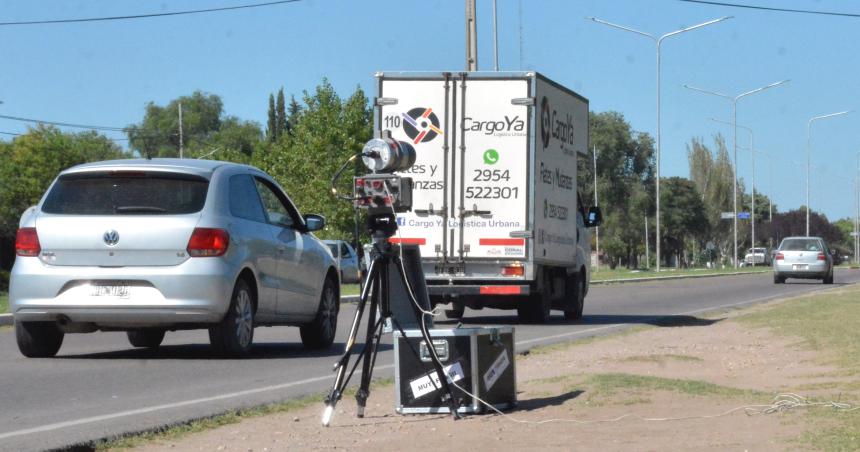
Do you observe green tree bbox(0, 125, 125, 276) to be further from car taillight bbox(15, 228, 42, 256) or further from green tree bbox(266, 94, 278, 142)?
car taillight bbox(15, 228, 42, 256)

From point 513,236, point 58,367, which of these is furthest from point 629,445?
point 513,236

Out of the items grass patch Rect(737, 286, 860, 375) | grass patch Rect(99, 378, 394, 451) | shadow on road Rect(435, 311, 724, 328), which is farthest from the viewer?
shadow on road Rect(435, 311, 724, 328)

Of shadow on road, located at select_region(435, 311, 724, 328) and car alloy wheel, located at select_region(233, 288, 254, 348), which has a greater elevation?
car alloy wheel, located at select_region(233, 288, 254, 348)

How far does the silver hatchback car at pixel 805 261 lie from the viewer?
45.9 m

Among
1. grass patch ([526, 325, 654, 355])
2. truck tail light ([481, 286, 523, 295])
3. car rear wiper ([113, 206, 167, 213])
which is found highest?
car rear wiper ([113, 206, 167, 213])

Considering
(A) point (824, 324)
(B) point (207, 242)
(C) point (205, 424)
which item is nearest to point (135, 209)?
(B) point (207, 242)

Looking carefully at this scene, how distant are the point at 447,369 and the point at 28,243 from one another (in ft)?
17.6

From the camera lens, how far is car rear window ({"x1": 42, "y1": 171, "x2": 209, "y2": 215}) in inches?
478

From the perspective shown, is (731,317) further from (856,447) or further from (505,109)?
(856,447)

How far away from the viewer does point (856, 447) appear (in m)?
6.74

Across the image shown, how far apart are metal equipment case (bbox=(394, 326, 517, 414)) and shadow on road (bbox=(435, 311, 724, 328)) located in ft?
38.6

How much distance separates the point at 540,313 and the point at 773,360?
6.84 meters

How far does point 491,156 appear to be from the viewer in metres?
19.0

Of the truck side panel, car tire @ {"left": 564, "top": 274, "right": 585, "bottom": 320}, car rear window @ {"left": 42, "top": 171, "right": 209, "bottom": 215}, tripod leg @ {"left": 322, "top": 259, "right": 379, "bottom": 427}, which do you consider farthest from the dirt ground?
car tire @ {"left": 564, "top": 274, "right": 585, "bottom": 320}
